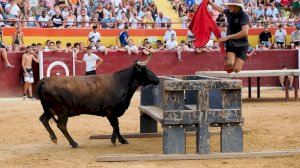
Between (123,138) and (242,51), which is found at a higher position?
(242,51)

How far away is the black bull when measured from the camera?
1030cm

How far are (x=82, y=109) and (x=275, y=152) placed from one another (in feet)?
8.92

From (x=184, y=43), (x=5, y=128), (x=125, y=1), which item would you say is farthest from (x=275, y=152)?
(x=125, y=1)

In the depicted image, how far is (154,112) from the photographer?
33.3 feet

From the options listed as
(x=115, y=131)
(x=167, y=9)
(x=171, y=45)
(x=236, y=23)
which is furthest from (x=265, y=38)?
(x=115, y=131)

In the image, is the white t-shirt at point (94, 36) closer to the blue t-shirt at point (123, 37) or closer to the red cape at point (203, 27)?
the blue t-shirt at point (123, 37)

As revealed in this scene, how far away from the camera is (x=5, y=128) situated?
42.6 feet

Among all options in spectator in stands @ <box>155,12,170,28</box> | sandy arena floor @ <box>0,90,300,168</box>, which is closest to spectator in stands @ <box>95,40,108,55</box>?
spectator in stands @ <box>155,12,170,28</box>

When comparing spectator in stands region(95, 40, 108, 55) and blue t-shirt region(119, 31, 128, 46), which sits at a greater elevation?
blue t-shirt region(119, 31, 128, 46)

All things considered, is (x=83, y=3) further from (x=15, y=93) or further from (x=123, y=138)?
(x=123, y=138)

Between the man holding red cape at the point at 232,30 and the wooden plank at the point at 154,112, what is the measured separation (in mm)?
1144

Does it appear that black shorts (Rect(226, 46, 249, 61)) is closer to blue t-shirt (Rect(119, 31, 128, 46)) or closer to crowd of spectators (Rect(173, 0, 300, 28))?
blue t-shirt (Rect(119, 31, 128, 46))

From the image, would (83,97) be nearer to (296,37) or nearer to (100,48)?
(100,48)

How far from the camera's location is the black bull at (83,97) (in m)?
10.3
